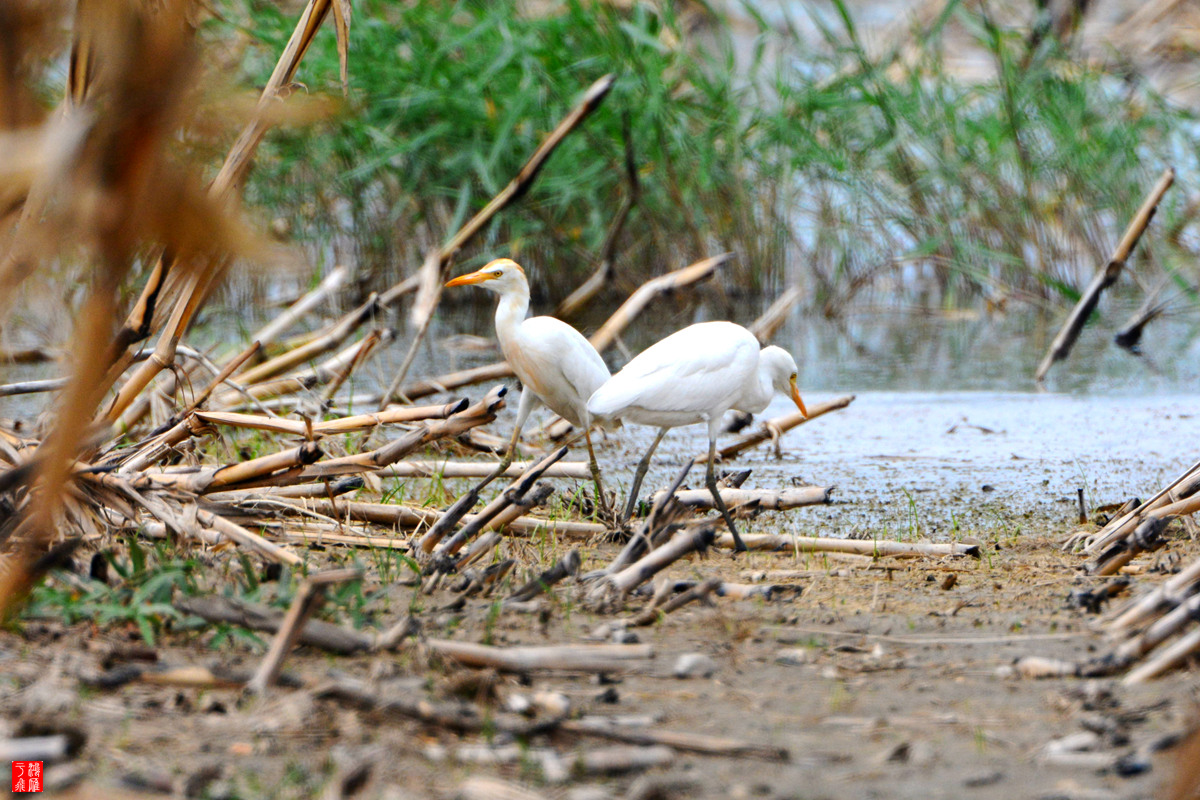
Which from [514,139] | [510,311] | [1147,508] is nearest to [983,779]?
[1147,508]

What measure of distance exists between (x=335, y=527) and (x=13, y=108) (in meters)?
1.71

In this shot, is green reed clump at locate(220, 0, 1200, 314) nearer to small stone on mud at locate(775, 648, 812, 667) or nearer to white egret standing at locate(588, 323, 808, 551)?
white egret standing at locate(588, 323, 808, 551)

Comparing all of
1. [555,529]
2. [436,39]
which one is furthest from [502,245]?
[555,529]

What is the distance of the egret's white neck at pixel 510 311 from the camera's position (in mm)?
3965

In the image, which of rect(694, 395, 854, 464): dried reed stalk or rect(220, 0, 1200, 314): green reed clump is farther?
rect(220, 0, 1200, 314): green reed clump

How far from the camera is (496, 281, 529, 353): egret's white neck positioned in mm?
3965

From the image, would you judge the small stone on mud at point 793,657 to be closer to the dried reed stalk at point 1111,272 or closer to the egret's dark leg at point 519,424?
the egret's dark leg at point 519,424

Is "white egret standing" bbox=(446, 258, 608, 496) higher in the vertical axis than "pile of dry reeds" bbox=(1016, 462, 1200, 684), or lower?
higher

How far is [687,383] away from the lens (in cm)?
361

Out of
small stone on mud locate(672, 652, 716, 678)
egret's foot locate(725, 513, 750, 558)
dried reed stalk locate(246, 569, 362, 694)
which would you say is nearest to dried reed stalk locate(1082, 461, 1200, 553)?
egret's foot locate(725, 513, 750, 558)

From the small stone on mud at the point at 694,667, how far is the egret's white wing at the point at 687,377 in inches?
58.0

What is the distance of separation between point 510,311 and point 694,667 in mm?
2090

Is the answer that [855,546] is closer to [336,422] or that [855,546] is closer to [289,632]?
[336,422]

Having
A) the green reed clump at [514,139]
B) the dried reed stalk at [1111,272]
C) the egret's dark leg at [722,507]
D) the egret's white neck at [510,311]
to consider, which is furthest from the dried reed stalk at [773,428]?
the green reed clump at [514,139]
